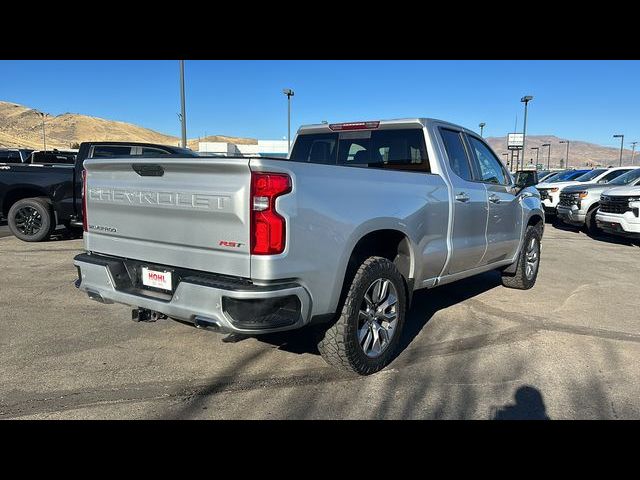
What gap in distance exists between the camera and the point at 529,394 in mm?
3455

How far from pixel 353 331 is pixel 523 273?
387 centimetres

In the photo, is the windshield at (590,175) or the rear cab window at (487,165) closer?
the rear cab window at (487,165)

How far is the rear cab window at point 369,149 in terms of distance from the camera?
468cm

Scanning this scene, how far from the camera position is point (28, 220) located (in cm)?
984

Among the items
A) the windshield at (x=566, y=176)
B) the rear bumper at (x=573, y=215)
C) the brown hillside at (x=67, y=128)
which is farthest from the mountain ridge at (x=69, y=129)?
the rear bumper at (x=573, y=215)

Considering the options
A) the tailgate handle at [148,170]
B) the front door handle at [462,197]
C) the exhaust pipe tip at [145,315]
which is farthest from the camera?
the front door handle at [462,197]

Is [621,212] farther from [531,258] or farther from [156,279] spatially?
[156,279]

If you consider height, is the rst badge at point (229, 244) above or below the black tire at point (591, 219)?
above

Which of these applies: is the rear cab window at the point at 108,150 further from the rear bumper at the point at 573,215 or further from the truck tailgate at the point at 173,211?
the rear bumper at the point at 573,215

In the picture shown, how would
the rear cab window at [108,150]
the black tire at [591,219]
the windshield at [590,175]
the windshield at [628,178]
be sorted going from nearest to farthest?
the rear cab window at [108,150]
the windshield at [628,178]
the black tire at [591,219]
the windshield at [590,175]

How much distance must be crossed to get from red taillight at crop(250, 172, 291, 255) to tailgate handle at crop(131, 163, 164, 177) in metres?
0.83
